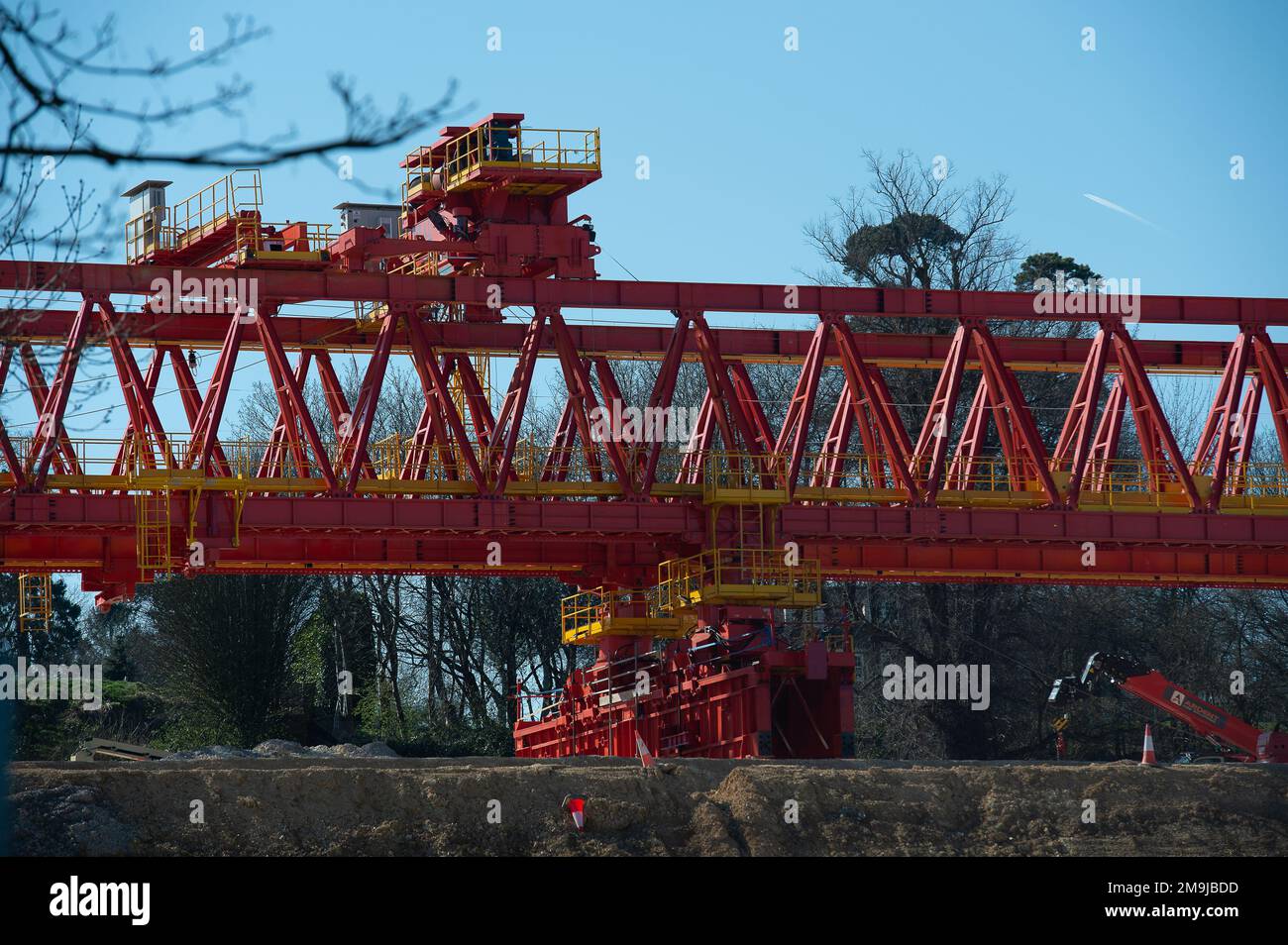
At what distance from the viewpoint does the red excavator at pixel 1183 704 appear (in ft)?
119

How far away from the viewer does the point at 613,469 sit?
38.7 m

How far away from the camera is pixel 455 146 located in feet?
133

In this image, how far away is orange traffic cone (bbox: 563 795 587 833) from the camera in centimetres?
2580

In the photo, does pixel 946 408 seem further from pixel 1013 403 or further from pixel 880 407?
pixel 1013 403

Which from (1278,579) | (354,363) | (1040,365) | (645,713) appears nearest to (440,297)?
(645,713)

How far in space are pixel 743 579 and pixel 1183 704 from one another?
26.5ft

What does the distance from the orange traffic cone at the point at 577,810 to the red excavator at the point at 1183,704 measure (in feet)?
44.7

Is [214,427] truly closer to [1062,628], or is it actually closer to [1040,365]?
[1040,365]

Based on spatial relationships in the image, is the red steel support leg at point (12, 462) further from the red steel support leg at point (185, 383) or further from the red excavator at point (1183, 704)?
the red excavator at point (1183, 704)

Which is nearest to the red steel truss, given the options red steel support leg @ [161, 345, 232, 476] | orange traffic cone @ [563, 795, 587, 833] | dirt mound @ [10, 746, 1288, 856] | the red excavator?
red steel support leg @ [161, 345, 232, 476]

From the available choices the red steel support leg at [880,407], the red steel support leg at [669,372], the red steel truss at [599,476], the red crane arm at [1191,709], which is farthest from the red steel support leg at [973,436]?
the red steel support leg at [669,372]

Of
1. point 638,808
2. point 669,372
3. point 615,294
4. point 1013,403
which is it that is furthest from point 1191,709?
point 638,808

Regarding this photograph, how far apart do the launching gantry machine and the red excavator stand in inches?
80.6

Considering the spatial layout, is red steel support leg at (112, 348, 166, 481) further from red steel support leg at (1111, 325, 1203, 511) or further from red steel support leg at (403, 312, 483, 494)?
red steel support leg at (1111, 325, 1203, 511)
